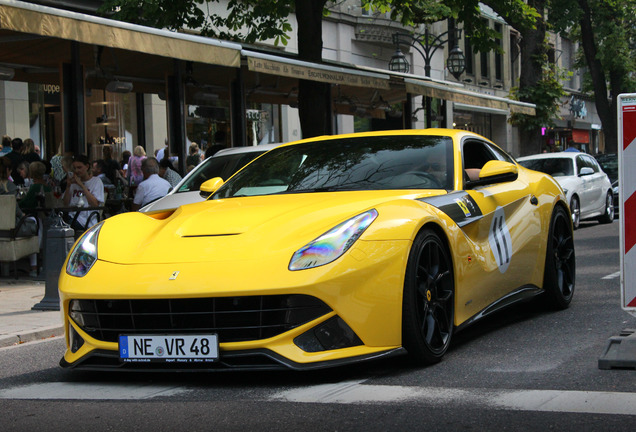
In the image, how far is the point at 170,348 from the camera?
196 inches

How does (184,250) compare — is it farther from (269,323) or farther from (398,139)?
(398,139)

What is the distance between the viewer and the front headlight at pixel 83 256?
5434mm

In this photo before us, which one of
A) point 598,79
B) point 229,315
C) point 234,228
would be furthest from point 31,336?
point 598,79

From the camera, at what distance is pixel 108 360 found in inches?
205

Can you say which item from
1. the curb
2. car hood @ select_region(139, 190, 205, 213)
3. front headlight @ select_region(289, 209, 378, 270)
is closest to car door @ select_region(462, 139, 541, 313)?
front headlight @ select_region(289, 209, 378, 270)

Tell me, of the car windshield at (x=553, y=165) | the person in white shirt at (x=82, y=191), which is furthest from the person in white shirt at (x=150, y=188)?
the car windshield at (x=553, y=165)

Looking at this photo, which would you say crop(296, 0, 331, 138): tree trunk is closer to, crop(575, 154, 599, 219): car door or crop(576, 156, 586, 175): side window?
crop(575, 154, 599, 219): car door

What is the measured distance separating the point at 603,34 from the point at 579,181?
1689cm

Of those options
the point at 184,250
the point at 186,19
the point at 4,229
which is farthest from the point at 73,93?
the point at 184,250

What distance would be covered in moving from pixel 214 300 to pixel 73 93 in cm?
1018

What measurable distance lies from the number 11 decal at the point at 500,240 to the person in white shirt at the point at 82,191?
23.0 feet

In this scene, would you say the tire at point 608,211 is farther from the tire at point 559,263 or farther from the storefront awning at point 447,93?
the tire at point 559,263

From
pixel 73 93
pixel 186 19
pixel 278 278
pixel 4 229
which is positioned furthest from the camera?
pixel 186 19

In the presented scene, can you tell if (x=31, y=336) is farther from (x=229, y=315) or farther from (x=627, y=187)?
(x=627, y=187)
